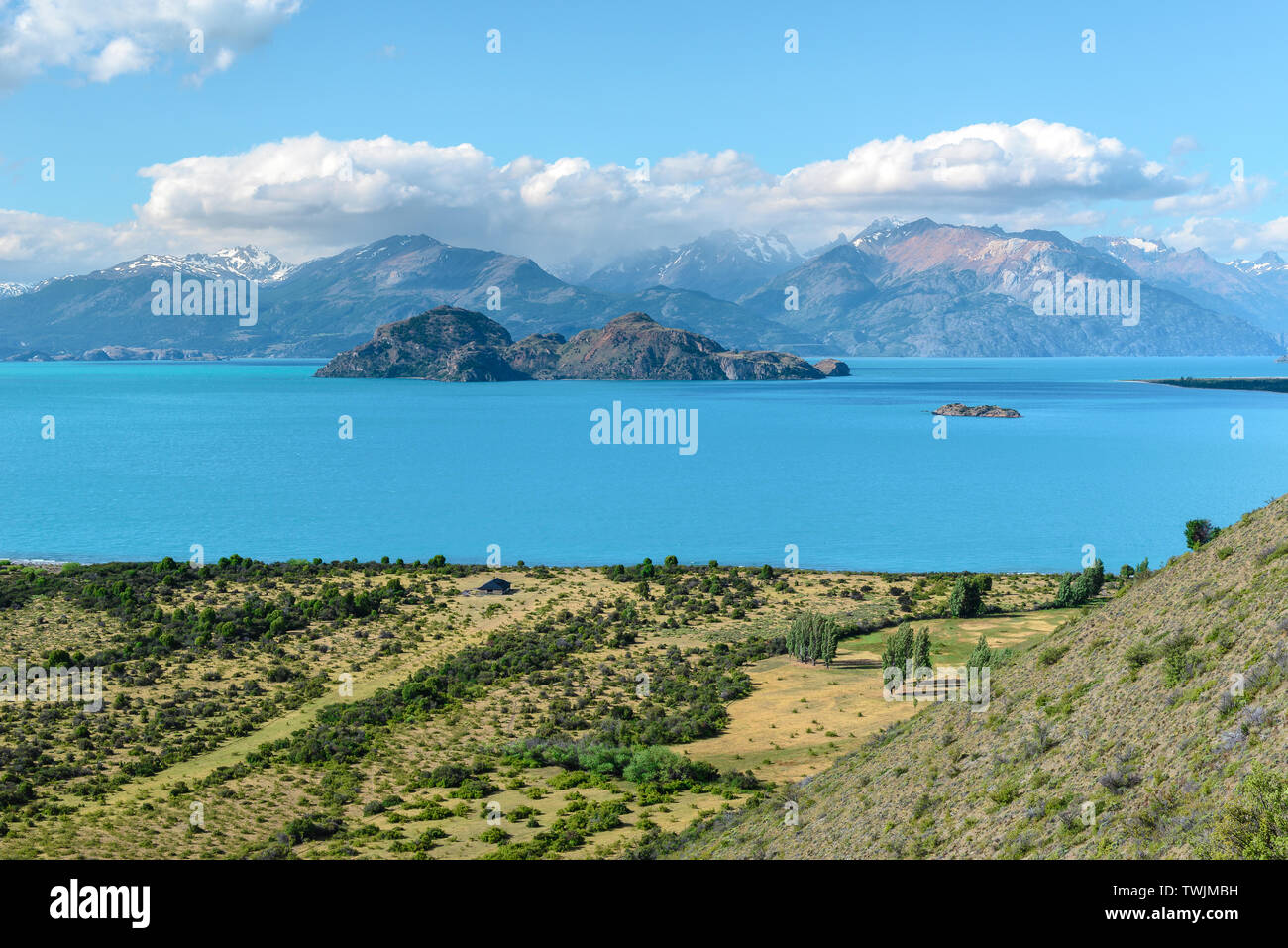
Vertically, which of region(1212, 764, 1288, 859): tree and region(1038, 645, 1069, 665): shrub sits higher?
region(1212, 764, 1288, 859): tree

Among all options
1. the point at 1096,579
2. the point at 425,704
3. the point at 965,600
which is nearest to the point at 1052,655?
the point at 425,704

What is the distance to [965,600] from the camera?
74.2m

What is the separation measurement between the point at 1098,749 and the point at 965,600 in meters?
53.2

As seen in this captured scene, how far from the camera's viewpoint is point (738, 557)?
113625 millimetres

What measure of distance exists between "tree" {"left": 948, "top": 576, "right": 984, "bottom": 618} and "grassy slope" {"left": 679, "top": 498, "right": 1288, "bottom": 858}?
40947 millimetres

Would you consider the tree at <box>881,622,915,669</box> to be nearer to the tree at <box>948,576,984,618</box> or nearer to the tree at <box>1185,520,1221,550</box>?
the tree at <box>948,576,984,618</box>

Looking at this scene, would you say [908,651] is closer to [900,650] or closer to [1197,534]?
[900,650]

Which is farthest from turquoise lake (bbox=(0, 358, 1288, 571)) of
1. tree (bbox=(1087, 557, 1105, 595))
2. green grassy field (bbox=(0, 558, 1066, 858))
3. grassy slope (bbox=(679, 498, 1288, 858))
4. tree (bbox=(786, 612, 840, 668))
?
grassy slope (bbox=(679, 498, 1288, 858))

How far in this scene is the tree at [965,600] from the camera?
74.2 metres

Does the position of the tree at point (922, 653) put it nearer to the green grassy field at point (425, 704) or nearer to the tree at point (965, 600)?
the green grassy field at point (425, 704)

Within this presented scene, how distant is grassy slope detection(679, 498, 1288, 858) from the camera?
19.3m

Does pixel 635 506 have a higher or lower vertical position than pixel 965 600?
higher
